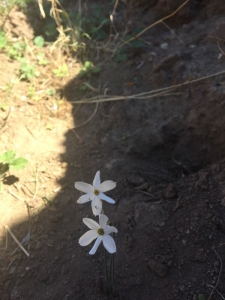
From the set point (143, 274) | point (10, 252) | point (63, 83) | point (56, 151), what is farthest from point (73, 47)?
point (143, 274)

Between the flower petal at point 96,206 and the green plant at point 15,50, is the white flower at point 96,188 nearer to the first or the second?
the flower petal at point 96,206

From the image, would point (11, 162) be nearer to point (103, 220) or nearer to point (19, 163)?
point (19, 163)

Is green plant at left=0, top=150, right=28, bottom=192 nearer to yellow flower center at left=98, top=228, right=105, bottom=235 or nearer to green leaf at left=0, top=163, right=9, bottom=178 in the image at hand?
green leaf at left=0, top=163, right=9, bottom=178

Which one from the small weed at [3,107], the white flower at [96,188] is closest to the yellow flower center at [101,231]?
the white flower at [96,188]

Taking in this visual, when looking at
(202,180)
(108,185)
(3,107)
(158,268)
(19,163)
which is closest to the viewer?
(108,185)

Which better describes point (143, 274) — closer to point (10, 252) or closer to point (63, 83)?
point (10, 252)

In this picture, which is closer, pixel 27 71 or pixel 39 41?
pixel 27 71

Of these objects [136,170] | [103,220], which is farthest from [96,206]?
[136,170]

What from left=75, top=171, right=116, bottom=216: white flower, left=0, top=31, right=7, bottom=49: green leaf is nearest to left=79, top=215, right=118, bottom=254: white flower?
left=75, top=171, right=116, bottom=216: white flower
